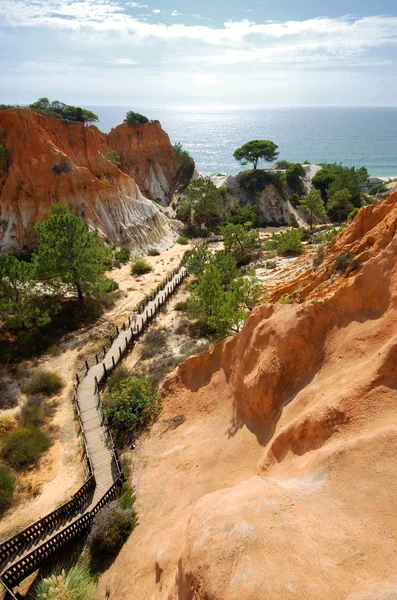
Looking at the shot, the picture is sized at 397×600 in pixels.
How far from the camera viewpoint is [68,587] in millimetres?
10570

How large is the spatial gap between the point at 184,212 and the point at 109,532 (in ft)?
193

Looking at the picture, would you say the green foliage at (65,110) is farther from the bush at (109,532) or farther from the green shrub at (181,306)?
the bush at (109,532)

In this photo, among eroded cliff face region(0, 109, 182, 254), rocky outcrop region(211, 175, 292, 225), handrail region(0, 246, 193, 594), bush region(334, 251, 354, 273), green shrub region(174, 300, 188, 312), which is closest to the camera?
handrail region(0, 246, 193, 594)

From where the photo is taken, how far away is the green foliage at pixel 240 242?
41750 mm

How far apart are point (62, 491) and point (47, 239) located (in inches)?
799

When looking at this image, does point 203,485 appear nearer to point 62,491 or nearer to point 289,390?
point 289,390

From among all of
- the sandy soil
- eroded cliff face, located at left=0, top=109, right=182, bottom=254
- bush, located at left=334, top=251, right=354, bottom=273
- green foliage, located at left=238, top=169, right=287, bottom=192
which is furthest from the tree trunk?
green foliage, located at left=238, top=169, right=287, bottom=192

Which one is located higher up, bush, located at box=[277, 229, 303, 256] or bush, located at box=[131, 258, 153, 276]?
bush, located at box=[277, 229, 303, 256]

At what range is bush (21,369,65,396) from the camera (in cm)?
2188

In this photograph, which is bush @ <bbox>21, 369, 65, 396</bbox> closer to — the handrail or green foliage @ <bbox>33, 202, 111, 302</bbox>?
the handrail

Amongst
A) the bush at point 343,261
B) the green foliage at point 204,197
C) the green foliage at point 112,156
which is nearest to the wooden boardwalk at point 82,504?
the bush at point 343,261

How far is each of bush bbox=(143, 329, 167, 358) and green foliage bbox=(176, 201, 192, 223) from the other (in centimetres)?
4147

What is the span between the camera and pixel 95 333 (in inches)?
1153

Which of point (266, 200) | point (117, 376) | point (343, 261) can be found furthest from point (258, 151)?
point (343, 261)
